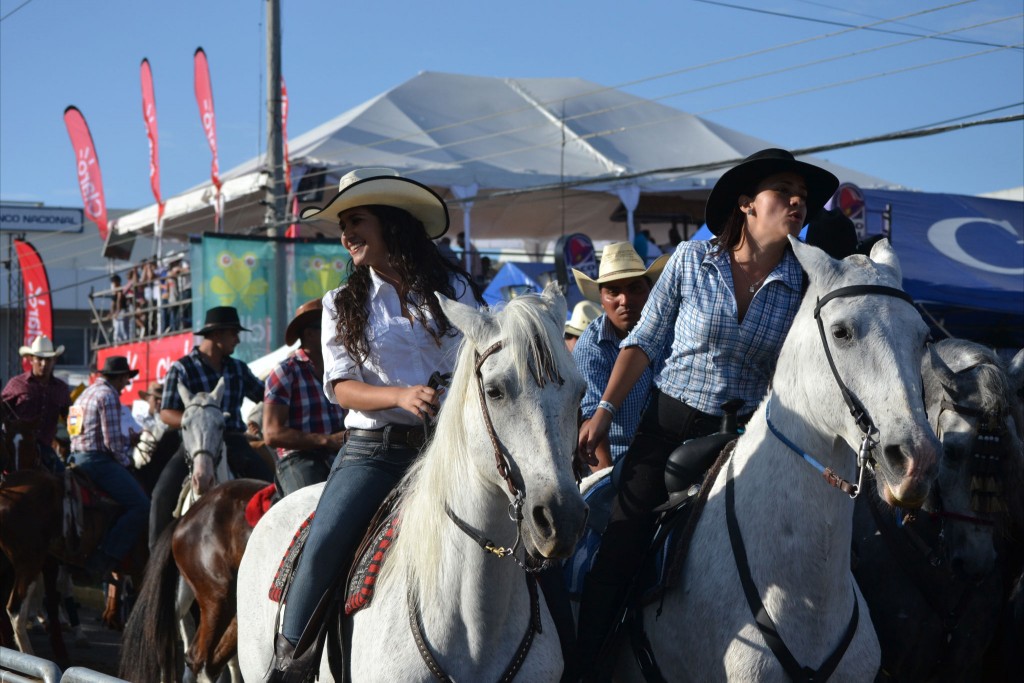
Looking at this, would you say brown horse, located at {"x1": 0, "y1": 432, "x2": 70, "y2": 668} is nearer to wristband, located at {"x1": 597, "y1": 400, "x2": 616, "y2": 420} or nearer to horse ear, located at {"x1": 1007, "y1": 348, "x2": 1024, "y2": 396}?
wristband, located at {"x1": 597, "y1": 400, "x2": 616, "y2": 420}

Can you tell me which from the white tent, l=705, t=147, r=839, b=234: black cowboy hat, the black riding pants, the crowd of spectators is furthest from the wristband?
the crowd of spectators

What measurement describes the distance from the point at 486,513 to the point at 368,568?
62 centimetres

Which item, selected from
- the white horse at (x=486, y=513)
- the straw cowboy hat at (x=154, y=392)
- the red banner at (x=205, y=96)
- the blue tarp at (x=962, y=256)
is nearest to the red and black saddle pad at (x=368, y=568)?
the white horse at (x=486, y=513)

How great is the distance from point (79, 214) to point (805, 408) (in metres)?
33.7

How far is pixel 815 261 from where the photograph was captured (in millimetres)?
3443

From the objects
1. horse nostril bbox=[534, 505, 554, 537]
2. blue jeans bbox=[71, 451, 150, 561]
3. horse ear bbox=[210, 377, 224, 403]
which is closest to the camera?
horse nostril bbox=[534, 505, 554, 537]

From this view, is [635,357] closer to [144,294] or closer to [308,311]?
[308,311]

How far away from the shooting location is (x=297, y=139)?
21.4m

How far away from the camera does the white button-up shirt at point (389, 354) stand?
403 cm

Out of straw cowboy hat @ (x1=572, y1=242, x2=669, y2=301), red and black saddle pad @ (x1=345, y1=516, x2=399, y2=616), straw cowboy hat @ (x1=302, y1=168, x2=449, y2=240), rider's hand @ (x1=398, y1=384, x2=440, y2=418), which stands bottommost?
red and black saddle pad @ (x1=345, y1=516, x2=399, y2=616)

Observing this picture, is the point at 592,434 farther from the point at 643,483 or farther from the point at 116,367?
the point at 116,367

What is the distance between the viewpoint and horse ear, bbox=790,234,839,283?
11.2ft

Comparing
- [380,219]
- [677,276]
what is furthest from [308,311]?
[677,276]

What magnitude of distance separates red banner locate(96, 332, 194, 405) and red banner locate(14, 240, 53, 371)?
290cm
